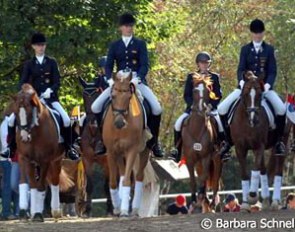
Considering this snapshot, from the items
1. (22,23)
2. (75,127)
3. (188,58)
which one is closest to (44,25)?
(22,23)

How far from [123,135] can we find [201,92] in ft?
8.66

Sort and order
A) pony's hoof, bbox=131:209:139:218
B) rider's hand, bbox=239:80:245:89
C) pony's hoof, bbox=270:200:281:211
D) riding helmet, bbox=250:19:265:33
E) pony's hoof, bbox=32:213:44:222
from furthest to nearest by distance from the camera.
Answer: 1. riding helmet, bbox=250:19:265:33
2. pony's hoof, bbox=270:200:281:211
3. rider's hand, bbox=239:80:245:89
4. pony's hoof, bbox=32:213:44:222
5. pony's hoof, bbox=131:209:139:218

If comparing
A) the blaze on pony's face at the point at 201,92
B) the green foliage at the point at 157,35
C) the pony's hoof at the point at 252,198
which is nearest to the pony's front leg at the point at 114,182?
the pony's hoof at the point at 252,198

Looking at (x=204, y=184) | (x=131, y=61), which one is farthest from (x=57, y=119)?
(x=204, y=184)

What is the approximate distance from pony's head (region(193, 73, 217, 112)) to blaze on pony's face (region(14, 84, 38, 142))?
3379 millimetres

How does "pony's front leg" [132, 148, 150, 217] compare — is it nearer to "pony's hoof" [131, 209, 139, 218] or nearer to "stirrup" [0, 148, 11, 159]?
"pony's hoof" [131, 209, 139, 218]

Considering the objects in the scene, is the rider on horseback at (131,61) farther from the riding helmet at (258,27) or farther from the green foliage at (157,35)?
the green foliage at (157,35)

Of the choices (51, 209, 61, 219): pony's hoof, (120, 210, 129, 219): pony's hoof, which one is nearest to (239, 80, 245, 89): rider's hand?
(120, 210, 129, 219): pony's hoof

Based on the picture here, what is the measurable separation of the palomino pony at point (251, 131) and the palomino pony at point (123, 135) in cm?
173

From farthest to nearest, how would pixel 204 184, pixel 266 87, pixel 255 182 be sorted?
pixel 204 184 < pixel 266 87 < pixel 255 182

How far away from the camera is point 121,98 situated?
62.2 ft

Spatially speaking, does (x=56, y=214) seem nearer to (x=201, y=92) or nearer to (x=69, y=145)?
(x=69, y=145)

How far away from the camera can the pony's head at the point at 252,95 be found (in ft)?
65.0

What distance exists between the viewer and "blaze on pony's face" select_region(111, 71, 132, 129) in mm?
18953
